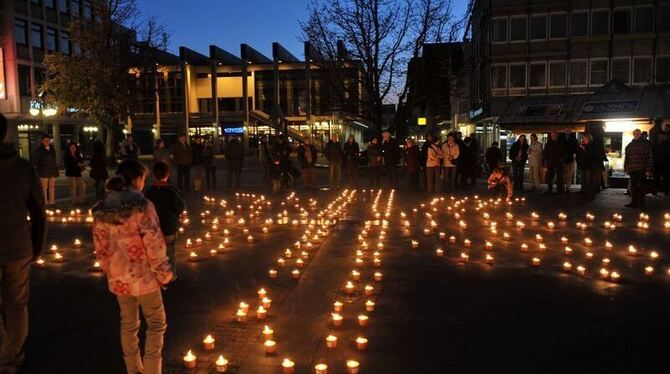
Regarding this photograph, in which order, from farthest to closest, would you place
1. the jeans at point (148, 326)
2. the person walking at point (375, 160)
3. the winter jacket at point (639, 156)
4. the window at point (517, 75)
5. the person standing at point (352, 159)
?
the window at point (517, 75)
the person standing at point (352, 159)
the person walking at point (375, 160)
the winter jacket at point (639, 156)
the jeans at point (148, 326)

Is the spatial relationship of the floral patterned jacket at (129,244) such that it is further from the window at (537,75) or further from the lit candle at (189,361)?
the window at (537,75)

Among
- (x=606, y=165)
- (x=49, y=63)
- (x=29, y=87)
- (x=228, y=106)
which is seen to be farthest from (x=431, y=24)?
(x=228, y=106)

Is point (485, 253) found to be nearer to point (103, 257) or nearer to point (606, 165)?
point (103, 257)

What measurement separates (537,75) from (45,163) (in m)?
31.2

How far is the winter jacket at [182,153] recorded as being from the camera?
17969 millimetres

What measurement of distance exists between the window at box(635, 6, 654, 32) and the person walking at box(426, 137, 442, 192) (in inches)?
964

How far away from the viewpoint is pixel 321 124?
210ft

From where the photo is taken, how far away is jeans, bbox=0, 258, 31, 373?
430 cm

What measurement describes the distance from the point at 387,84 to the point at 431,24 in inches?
124

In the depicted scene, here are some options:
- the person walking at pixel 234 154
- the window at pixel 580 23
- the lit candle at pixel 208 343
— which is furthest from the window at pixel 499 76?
the lit candle at pixel 208 343

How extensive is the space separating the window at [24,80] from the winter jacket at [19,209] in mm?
44085

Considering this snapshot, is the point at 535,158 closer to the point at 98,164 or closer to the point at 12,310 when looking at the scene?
the point at 98,164

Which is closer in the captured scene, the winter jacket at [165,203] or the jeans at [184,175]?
the winter jacket at [165,203]

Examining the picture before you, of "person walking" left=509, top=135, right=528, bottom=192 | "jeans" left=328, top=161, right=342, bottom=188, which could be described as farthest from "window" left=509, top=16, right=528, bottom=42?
"jeans" left=328, top=161, right=342, bottom=188
